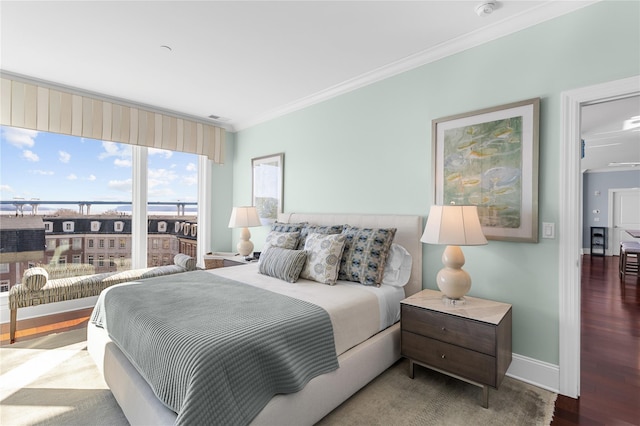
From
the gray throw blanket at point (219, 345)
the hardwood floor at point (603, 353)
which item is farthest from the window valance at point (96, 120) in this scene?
the gray throw blanket at point (219, 345)

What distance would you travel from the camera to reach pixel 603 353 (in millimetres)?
2654

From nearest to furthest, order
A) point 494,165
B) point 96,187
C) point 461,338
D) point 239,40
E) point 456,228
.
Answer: point 461,338 < point 456,228 < point 494,165 < point 239,40 < point 96,187

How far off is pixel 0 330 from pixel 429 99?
4.75 meters

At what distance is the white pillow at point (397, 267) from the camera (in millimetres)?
2725

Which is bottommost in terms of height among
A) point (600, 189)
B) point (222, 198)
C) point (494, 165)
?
point (222, 198)

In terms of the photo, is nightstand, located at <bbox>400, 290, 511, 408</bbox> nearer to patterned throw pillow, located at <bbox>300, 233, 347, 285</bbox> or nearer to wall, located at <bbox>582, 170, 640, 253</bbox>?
patterned throw pillow, located at <bbox>300, 233, 347, 285</bbox>

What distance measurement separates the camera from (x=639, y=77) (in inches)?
72.7

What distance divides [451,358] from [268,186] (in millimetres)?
3222

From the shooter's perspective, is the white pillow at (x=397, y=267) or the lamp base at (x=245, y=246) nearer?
the white pillow at (x=397, y=267)

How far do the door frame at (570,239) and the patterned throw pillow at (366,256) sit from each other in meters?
1.22

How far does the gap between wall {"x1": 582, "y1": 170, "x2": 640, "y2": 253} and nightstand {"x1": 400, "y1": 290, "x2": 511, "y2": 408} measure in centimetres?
932

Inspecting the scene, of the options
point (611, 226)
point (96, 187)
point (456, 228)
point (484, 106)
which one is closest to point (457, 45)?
point (484, 106)

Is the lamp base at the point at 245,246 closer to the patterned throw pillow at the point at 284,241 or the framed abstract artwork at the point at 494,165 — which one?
the patterned throw pillow at the point at 284,241

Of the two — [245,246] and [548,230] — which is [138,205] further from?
[548,230]
